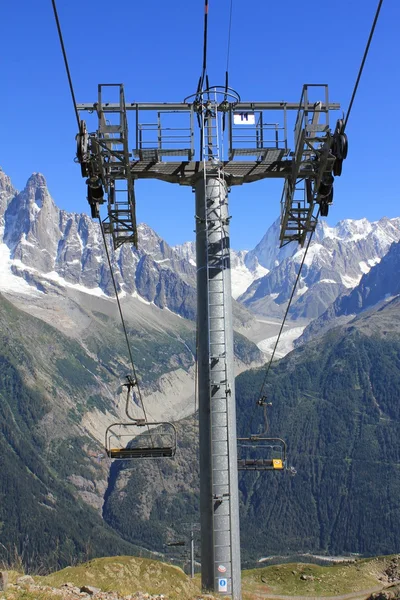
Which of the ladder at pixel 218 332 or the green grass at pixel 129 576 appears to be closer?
the ladder at pixel 218 332

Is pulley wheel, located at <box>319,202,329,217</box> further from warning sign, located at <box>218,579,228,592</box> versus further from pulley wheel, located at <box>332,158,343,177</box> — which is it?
warning sign, located at <box>218,579,228,592</box>

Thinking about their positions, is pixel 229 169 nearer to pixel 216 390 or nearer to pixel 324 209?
pixel 324 209

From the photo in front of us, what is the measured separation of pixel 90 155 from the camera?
19859mm

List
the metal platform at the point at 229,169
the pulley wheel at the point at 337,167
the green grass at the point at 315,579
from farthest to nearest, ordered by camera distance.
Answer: the green grass at the point at 315,579
the metal platform at the point at 229,169
the pulley wheel at the point at 337,167

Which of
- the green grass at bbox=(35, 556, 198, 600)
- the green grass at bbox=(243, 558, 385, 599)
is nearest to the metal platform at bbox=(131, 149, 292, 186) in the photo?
the green grass at bbox=(35, 556, 198, 600)

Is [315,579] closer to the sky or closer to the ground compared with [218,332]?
closer to the ground

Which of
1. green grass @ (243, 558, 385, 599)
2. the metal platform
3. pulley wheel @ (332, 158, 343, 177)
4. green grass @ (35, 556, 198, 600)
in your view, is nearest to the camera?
pulley wheel @ (332, 158, 343, 177)

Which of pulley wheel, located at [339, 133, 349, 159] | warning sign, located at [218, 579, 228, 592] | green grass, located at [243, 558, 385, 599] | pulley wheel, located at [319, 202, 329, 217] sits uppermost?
pulley wheel, located at [339, 133, 349, 159]

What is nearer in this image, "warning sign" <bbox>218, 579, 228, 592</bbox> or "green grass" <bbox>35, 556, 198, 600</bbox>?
"warning sign" <bbox>218, 579, 228, 592</bbox>

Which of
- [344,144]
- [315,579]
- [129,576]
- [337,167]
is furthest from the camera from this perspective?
[315,579]

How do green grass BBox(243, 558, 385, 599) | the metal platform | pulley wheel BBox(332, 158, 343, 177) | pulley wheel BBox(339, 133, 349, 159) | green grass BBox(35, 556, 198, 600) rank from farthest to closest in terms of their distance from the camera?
1. green grass BBox(243, 558, 385, 599)
2. green grass BBox(35, 556, 198, 600)
3. the metal platform
4. pulley wheel BBox(332, 158, 343, 177)
5. pulley wheel BBox(339, 133, 349, 159)

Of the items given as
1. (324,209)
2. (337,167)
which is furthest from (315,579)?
(337,167)

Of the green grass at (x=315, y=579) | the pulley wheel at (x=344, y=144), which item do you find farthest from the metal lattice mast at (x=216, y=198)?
the green grass at (x=315, y=579)

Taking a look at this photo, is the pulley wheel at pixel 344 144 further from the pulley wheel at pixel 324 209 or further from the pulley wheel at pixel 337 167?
the pulley wheel at pixel 324 209
